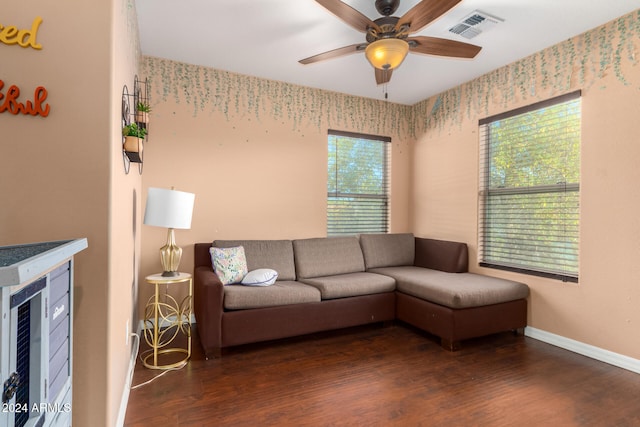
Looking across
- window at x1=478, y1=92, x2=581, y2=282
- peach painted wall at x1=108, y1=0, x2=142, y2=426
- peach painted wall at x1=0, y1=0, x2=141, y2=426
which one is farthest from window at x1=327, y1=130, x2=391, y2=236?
peach painted wall at x1=0, y1=0, x2=141, y2=426

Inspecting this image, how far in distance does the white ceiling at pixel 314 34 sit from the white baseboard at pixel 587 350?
2.63m

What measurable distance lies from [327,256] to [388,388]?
1.76 metres

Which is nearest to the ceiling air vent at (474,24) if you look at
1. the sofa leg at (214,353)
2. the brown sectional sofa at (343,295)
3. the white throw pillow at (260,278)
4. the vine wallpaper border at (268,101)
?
the vine wallpaper border at (268,101)

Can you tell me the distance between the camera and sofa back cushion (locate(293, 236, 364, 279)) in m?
3.79

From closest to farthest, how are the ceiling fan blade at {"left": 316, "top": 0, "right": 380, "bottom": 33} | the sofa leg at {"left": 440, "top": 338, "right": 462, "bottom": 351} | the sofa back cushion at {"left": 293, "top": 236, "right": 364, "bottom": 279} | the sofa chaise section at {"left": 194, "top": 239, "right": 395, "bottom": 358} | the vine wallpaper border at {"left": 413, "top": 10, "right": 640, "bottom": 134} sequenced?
the ceiling fan blade at {"left": 316, "top": 0, "right": 380, "bottom": 33}
the vine wallpaper border at {"left": 413, "top": 10, "right": 640, "bottom": 134}
the sofa chaise section at {"left": 194, "top": 239, "right": 395, "bottom": 358}
the sofa leg at {"left": 440, "top": 338, "right": 462, "bottom": 351}
the sofa back cushion at {"left": 293, "top": 236, "right": 364, "bottom": 279}

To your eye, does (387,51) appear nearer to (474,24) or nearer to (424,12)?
(424,12)

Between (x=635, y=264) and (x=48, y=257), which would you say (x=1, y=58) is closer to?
(x=48, y=257)

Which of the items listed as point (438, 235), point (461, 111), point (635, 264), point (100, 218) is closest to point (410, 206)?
point (438, 235)

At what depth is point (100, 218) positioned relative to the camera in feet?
4.99

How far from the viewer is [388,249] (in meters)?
4.34

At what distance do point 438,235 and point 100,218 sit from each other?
3.83m

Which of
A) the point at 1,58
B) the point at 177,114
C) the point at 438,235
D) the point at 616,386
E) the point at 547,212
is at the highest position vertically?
the point at 177,114

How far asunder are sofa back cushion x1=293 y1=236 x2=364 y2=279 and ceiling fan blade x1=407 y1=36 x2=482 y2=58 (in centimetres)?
221

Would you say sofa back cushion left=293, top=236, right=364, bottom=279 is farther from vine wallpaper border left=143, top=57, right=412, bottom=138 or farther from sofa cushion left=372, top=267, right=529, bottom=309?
vine wallpaper border left=143, top=57, right=412, bottom=138
